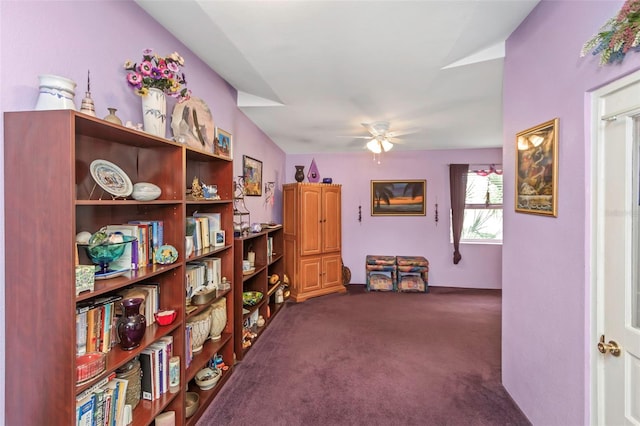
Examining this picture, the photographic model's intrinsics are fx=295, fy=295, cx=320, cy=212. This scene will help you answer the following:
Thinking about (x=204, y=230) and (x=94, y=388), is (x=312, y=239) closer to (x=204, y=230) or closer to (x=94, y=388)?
(x=204, y=230)

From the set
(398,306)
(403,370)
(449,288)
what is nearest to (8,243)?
(403,370)

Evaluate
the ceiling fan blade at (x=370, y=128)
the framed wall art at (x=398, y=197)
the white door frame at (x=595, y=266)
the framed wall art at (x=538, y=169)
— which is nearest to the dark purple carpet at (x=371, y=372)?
the white door frame at (x=595, y=266)

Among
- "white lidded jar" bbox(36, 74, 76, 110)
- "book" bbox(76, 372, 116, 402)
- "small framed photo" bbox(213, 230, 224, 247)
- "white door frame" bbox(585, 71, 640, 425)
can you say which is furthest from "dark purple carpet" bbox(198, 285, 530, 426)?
"white lidded jar" bbox(36, 74, 76, 110)

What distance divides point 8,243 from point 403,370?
266 cm

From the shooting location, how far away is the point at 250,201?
365 cm

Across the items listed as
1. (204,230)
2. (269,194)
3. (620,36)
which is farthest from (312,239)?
(620,36)

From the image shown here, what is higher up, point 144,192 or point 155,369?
point 144,192

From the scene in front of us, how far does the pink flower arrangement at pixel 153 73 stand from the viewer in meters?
1.56

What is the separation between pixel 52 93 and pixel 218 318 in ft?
5.62

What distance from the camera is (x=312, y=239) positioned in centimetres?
446

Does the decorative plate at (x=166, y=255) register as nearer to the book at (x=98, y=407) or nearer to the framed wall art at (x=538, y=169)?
the book at (x=98, y=407)

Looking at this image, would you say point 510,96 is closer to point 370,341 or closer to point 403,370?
point 403,370

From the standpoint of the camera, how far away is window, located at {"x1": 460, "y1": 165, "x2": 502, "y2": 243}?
16.3 feet

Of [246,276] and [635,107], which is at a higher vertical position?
[635,107]
